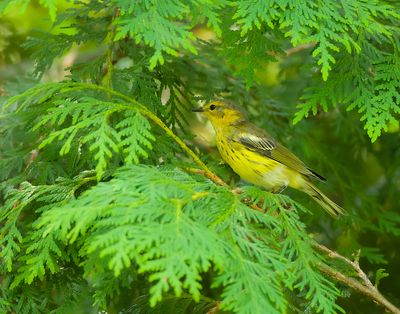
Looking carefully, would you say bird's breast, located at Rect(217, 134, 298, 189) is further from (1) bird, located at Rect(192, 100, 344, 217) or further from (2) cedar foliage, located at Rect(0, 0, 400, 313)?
(2) cedar foliage, located at Rect(0, 0, 400, 313)

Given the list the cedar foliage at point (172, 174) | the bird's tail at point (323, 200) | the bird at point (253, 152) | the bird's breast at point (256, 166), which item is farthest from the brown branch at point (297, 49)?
the bird's tail at point (323, 200)

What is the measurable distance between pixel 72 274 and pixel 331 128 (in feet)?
8.40

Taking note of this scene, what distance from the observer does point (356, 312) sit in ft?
12.5

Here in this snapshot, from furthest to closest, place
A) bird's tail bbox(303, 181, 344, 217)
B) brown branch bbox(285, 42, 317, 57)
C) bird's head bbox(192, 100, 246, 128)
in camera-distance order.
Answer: brown branch bbox(285, 42, 317, 57) → bird's head bbox(192, 100, 246, 128) → bird's tail bbox(303, 181, 344, 217)

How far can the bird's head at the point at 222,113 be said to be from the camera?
4066 millimetres

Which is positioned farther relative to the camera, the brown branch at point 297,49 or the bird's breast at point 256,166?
the brown branch at point 297,49

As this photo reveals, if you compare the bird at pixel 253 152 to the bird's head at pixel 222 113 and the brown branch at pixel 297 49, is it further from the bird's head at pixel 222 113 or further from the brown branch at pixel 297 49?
the brown branch at pixel 297 49

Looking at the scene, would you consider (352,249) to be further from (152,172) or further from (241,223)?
(152,172)

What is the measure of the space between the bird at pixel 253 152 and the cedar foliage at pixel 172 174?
126 millimetres

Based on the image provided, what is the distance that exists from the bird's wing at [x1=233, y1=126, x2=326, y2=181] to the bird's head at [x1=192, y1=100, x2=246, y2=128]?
10 centimetres

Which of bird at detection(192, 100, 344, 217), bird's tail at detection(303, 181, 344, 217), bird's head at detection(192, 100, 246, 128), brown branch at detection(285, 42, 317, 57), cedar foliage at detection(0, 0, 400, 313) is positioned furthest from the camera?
brown branch at detection(285, 42, 317, 57)

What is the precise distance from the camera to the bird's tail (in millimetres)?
3811

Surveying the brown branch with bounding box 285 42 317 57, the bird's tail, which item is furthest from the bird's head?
the brown branch with bounding box 285 42 317 57

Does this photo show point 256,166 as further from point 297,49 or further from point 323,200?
point 297,49
